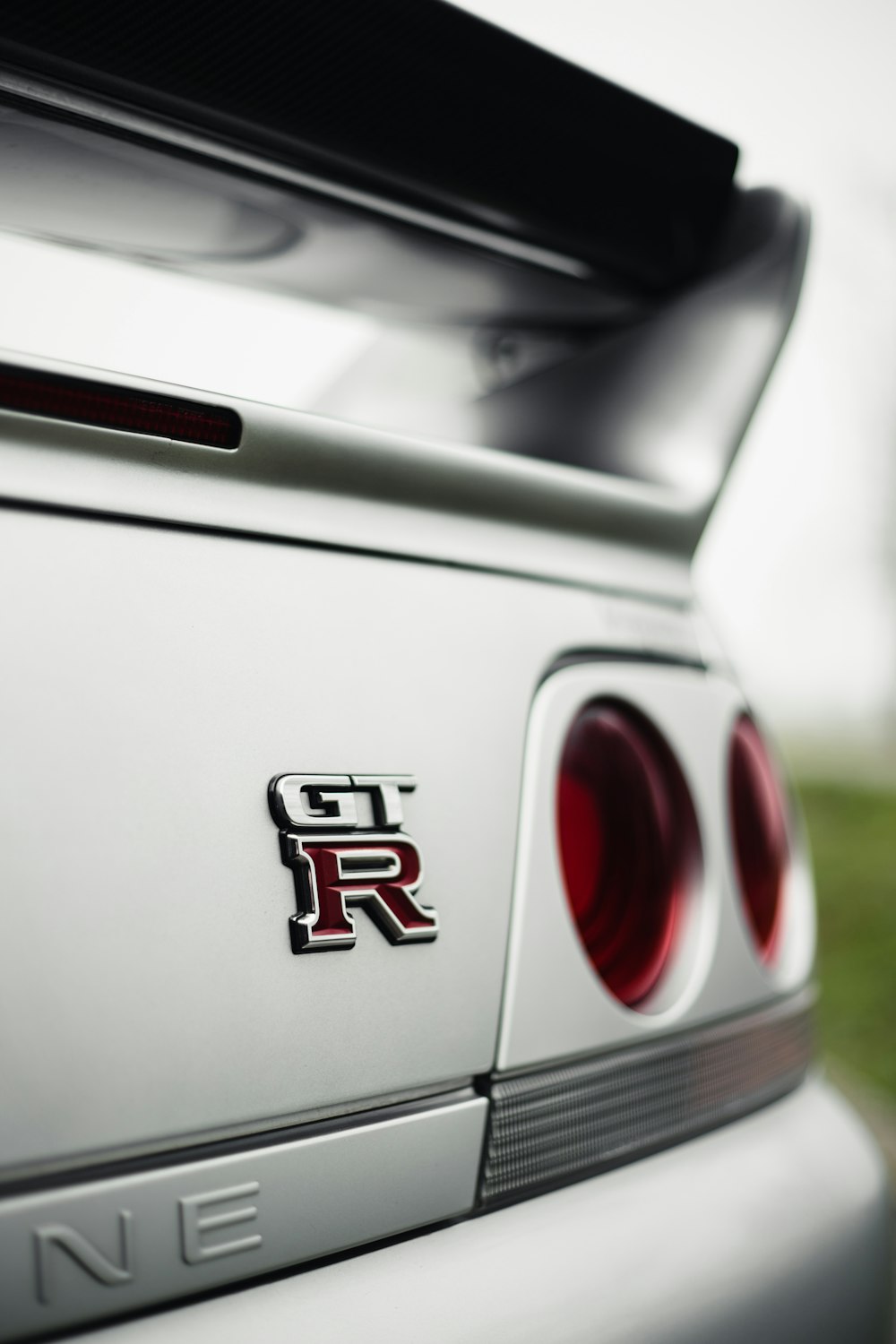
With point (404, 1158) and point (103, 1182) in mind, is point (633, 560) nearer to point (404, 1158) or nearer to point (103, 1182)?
point (404, 1158)

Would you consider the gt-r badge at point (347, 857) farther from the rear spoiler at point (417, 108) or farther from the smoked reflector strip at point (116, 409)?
the rear spoiler at point (417, 108)

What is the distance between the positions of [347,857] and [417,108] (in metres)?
0.77

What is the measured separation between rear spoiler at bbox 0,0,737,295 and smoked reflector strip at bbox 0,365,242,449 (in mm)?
364

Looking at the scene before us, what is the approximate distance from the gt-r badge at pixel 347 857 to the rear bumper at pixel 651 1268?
253 mm

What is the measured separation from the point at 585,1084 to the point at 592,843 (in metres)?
0.23

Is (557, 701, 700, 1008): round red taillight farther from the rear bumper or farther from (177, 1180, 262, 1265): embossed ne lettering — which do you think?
(177, 1180, 262, 1265): embossed ne lettering

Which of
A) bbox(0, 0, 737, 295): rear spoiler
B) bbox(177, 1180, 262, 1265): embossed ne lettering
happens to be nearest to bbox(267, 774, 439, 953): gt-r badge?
bbox(177, 1180, 262, 1265): embossed ne lettering

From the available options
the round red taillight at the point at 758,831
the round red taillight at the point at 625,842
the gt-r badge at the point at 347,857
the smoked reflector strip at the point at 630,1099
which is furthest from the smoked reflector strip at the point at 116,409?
the round red taillight at the point at 758,831

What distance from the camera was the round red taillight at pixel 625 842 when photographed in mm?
1064

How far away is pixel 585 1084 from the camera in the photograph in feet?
3.22

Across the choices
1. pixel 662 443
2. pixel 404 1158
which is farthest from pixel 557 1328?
pixel 662 443

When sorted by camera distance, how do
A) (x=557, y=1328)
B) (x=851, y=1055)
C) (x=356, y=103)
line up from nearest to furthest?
(x=557, y=1328) → (x=356, y=103) → (x=851, y=1055)

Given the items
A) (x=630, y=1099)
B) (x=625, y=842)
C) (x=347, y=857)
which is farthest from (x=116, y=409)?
(x=630, y=1099)

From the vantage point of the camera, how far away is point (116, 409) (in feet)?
2.54
